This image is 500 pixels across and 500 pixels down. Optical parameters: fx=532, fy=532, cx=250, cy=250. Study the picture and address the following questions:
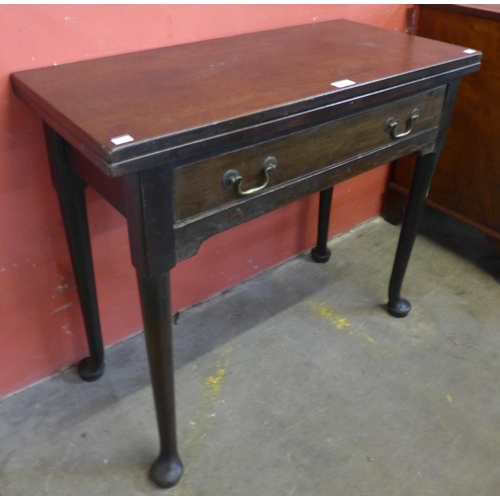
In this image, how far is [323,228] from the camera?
1875 mm

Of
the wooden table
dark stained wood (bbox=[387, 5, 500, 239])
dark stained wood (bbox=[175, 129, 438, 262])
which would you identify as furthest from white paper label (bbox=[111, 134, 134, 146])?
dark stained wood (bbox=[387, 5, 500, 239])

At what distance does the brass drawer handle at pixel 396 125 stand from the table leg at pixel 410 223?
0.19 m

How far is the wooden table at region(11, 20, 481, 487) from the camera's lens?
2.79 ft

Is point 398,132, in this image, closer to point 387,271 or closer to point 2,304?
point 387,271

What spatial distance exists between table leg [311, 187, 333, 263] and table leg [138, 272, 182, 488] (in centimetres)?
93

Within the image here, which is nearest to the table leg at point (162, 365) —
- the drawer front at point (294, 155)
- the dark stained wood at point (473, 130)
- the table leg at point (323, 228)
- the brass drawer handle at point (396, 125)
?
the drawer front at point (294, 155)

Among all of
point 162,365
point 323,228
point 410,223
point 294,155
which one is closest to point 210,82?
point 294,155

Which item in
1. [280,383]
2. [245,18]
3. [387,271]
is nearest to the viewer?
[245,18]

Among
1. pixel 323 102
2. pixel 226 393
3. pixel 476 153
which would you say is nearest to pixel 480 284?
pixel 476 153

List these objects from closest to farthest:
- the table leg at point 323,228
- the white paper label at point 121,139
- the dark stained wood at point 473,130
Answer: the white paper label at point 121,139 < the dark stained wood at point 473,130 < the table leg at point 323,228

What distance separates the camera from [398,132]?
121cm

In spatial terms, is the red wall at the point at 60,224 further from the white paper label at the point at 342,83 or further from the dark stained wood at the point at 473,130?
the white paper label at the point at 342,83

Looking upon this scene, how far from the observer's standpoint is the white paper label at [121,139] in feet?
2.54

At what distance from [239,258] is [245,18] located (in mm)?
742
